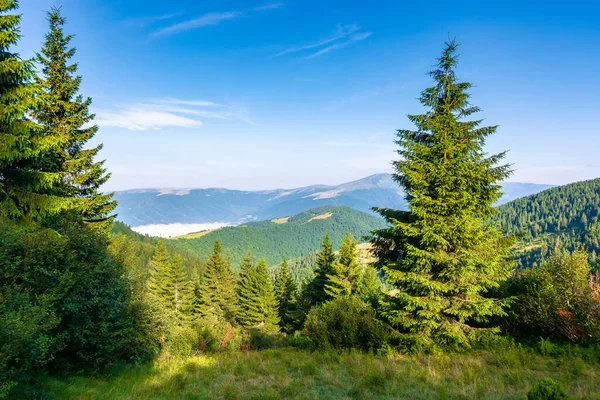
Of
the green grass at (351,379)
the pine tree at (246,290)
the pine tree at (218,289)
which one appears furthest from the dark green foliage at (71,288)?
the pine tree at (218,289)

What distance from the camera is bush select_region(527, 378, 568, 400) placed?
5.65 meters

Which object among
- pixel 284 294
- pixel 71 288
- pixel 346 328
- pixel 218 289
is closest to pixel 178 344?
pixel 71 288

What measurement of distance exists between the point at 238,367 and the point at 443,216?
1042cm

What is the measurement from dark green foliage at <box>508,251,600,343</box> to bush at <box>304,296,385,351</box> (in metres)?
6.23

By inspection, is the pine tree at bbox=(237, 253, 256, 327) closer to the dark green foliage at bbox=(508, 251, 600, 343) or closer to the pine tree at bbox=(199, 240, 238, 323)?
the pine tree at bbox=(199, 240, 238, 323)

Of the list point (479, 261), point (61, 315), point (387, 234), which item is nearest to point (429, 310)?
point (479, 261)

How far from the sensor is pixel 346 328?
13.7m

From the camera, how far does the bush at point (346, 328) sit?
1313 cm

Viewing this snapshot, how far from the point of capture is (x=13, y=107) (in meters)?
9.70

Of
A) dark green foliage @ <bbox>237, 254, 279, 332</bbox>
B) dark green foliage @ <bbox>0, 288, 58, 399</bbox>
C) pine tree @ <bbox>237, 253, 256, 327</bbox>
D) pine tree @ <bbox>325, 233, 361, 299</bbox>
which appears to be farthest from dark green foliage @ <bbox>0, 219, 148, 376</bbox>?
pine tree @ <bbox>237, 253, 256, 327</bbox>

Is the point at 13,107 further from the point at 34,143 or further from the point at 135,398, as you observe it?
the point at 135,398

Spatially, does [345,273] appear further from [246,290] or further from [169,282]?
[169,282]

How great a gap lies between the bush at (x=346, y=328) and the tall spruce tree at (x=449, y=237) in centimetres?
116

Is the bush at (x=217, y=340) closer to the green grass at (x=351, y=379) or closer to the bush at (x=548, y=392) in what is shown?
the green grass at (x=351, y=379)
